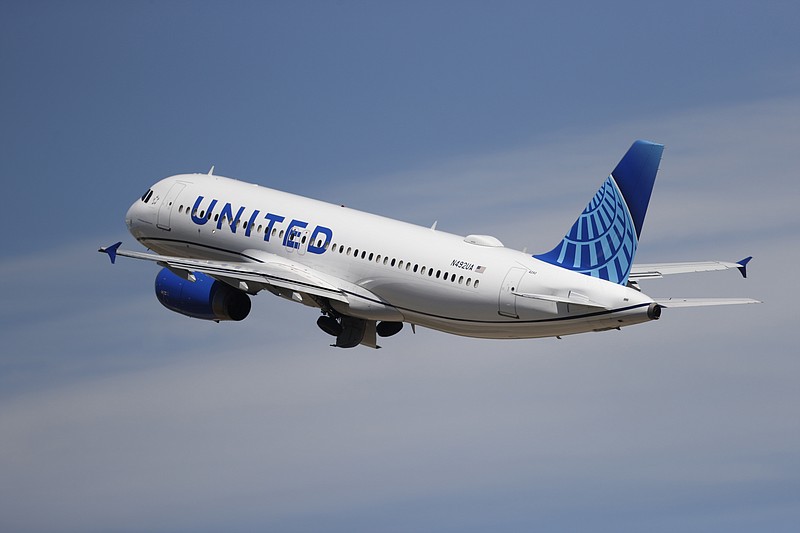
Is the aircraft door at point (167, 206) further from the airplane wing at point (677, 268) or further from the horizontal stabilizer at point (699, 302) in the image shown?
the horizontal stabilizer at point (699, 302)

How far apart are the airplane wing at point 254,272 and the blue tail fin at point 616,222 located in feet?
33.2

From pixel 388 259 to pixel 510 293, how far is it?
6.16 meters

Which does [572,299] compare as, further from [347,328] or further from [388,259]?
[347,328]

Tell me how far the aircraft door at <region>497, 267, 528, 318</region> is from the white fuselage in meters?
0.04

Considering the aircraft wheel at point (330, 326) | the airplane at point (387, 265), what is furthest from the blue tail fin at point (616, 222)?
the aircraft wheel at point (330, 326)

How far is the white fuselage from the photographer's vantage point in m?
64.4

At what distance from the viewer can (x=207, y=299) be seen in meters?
74.4

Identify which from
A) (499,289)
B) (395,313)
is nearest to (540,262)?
(499,289)

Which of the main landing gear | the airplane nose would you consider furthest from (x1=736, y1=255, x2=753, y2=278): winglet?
the airplane nose

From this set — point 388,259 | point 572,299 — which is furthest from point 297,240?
point 572,299

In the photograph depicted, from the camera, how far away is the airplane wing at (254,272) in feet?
229

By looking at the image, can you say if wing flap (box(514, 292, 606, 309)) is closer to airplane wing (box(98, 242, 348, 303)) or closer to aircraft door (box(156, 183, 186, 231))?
airplane wing (box(98, 242, 348, 303))

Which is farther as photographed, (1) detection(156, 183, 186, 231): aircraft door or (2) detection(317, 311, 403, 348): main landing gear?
(1) detection(156, 183, 186, 231): aircraft door

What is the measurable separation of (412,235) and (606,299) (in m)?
9.68
